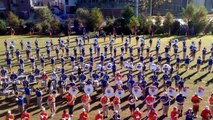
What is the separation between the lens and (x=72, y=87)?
1902cm

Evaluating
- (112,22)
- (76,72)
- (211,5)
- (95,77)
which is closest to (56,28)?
(112,22)

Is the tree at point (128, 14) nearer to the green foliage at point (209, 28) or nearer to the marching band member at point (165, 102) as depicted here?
the green foliage at point (209, 28)

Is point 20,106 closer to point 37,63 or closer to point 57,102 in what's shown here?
point 57,102

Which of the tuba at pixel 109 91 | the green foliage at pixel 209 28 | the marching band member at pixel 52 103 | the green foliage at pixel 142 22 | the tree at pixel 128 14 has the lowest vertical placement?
the marching band member at pixel 52 103

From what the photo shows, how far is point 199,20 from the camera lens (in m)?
48.2

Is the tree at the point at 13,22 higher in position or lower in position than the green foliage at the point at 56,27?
higher

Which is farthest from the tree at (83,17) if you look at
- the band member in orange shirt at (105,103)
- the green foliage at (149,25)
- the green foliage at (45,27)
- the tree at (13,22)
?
the band member in orange shirt at (105,103)

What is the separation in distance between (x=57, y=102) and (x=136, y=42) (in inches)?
812

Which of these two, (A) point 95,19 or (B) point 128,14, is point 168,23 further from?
(A) point 95,19

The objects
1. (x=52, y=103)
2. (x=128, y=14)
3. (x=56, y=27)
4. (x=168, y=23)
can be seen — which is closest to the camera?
(x=52, y=103)

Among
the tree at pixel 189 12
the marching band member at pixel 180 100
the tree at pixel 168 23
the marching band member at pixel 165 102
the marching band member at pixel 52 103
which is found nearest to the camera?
the marching band member at pixel 180 100

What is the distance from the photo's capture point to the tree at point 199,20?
4772 centimetres

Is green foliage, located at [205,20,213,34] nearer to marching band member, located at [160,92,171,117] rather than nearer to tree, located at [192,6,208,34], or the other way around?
tree, located at [192,6,208,34]

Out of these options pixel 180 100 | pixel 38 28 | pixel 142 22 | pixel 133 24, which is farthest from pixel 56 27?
pixel 180 100
